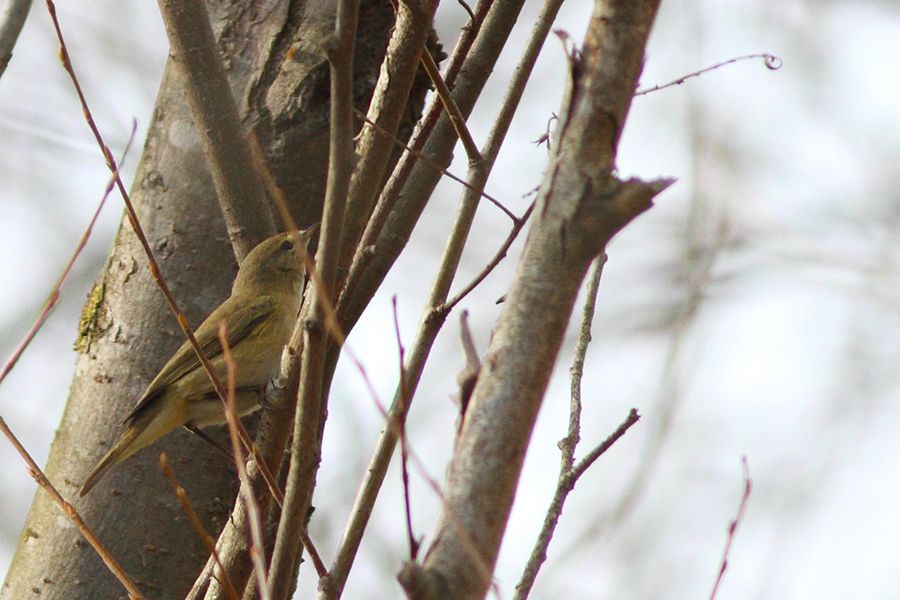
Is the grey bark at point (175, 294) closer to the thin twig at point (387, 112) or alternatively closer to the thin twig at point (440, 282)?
the thin twig at point (440, 282)

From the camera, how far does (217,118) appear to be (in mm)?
3084

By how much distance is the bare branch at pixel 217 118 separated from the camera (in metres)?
2.99

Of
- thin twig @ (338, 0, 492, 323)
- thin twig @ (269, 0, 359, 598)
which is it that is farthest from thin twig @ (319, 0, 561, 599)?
thin twig @ (269, 0, 359, 598)

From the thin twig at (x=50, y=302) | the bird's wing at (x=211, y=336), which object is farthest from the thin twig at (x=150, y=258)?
the bird's wing at (x=211, y=336)

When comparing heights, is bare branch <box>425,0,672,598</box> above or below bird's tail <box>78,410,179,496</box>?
below

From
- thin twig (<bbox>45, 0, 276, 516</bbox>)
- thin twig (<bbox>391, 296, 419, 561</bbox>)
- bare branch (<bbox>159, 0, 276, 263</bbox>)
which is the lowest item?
thin twig (<bbox>391, 296, 419, 561</bbox>)

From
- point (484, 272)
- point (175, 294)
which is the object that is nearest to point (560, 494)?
point (484, 272)

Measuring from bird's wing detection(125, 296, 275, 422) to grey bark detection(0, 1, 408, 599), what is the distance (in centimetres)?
5

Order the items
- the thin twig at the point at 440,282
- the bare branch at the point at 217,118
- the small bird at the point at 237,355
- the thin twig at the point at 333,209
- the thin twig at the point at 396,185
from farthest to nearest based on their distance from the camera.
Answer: the small bird at the point at 237,355 → the bare branch at the point at 217,118 → the thin twig at the point at 396,185 → the thin twig at the point at 440,282 → the thin twig at the point at 333,209

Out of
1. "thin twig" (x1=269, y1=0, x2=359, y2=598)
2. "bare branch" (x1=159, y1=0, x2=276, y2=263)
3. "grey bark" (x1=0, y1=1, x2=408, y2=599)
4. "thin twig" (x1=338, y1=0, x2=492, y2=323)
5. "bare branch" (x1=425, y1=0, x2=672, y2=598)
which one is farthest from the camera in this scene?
"grey bark" (x1=0, y1=1, x2=408, y2=599)

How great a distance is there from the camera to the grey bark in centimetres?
333

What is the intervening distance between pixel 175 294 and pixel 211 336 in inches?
33.0

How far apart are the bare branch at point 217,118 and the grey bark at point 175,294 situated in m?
0.48

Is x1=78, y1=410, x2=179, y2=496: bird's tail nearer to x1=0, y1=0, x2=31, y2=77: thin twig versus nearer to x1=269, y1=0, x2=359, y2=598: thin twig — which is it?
x1=0, y1=0, x2=31, y2=77: thin twig
